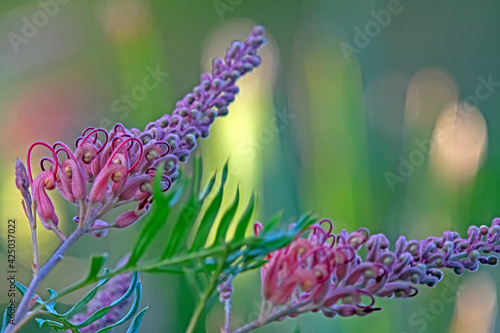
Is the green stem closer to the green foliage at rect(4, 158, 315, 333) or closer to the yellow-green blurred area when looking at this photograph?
the green foliage at rect(4, 158, 315, 333)

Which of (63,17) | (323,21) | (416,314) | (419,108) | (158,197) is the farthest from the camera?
(63,17)

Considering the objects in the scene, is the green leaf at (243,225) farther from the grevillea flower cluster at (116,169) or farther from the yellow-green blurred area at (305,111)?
the yellow-green blurred area at (305,111)

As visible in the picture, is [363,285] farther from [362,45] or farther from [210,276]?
[362,45]

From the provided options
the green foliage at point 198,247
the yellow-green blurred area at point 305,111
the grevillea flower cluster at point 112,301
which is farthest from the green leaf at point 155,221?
the yellow-green blurred area at point 305,111

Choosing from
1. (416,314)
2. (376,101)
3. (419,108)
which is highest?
(376,101)

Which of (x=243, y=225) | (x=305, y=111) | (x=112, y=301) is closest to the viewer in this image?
(x=243, y=225)

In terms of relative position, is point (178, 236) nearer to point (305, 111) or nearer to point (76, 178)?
point (76, 178)

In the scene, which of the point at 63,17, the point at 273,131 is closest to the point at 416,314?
the point at 273,131

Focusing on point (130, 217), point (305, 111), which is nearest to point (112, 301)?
point (130, 217)
